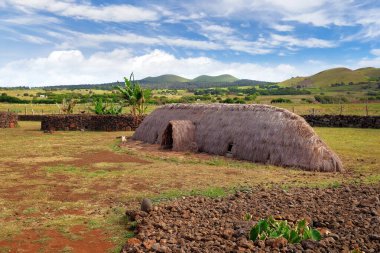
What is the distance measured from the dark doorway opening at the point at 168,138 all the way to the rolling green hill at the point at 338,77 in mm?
130669

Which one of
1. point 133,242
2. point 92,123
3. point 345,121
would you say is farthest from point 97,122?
point 133,242

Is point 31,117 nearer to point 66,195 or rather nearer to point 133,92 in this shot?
point 133,92

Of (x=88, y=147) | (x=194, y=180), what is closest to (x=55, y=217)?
(x=194, y=180)

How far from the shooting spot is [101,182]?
46.5 feet

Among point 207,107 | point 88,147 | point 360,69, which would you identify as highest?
point 360,69

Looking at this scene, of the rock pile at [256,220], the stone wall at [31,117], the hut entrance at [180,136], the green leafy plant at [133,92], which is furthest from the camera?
the stone wall at [31,117]

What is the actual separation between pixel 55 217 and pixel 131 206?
2.01 m

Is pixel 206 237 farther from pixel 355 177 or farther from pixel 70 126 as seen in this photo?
pixel 70 126

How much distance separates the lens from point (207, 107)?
23859 mm

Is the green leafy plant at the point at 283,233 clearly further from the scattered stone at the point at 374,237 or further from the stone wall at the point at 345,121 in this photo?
the stone wall at the point at 345,121

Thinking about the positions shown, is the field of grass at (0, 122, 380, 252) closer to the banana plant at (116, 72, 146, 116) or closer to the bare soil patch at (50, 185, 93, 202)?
the bare soil patch at (50, 185, 93, 202)

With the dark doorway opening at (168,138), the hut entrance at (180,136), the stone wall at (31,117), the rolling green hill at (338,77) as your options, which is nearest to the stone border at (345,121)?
the hut entrance at (180,136)

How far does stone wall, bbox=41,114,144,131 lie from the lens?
1467 inches

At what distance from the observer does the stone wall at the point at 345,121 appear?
36719mm
